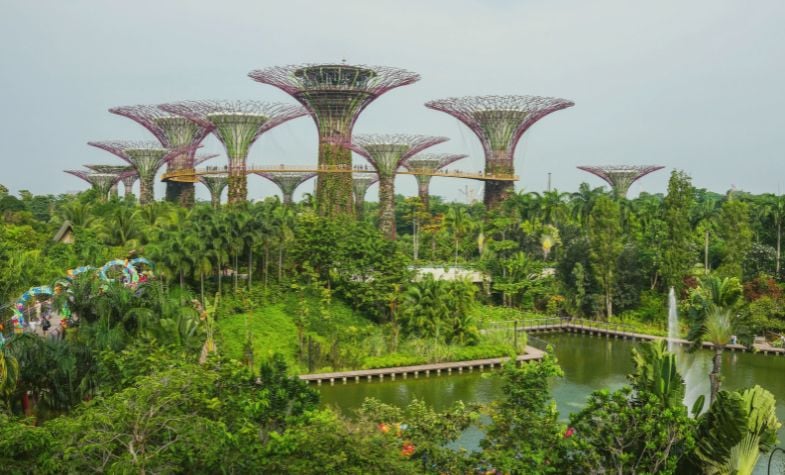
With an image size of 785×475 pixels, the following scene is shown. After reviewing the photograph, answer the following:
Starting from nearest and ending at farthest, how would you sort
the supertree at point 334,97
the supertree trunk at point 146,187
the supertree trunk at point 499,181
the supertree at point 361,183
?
the supertree at point 334,97
the supertree trunk at point 499,181
the supertree trunk at point 146,187
the supertree at point 361,183

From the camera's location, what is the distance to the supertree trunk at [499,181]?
4850 cm

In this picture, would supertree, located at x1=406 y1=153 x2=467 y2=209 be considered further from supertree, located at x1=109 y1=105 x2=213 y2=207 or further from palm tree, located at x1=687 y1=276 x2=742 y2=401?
palm tree, located at x1=687 y1=276 x2=742 y2=401

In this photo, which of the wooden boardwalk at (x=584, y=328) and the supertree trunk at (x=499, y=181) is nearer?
the wooden boardwalk at (x=584, y=328)

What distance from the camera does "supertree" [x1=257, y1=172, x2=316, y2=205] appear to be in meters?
65.9

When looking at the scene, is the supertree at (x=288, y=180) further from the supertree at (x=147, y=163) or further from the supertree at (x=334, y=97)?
the supertree at (x=334, y=97)

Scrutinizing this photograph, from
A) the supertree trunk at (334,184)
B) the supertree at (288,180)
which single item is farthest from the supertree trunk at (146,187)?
the supertree trunk at (334,184)

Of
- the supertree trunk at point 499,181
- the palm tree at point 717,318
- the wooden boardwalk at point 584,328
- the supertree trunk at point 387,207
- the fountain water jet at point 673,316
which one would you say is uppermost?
the supertree trunk at point 499,181

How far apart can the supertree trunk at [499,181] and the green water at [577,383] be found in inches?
813

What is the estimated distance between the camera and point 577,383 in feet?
79.5

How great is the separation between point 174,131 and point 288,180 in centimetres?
1619

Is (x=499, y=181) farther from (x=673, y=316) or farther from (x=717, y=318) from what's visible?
(x=717, y=318)

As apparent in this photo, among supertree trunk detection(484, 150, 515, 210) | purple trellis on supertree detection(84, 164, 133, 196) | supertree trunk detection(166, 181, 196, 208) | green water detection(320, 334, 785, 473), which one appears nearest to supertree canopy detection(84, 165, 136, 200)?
purple trellis on supertree detection(84, 164, 133, 196)

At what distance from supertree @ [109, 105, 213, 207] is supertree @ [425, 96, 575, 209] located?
16.3 metres

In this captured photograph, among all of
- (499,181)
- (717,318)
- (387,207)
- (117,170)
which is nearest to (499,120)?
(499,181)
